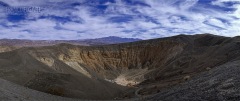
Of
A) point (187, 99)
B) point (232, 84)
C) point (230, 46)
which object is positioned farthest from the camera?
point (230, 46)

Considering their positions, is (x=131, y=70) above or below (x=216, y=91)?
below

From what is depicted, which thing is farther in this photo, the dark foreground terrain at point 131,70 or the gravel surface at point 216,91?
the dark foreground terrain at point 131,70

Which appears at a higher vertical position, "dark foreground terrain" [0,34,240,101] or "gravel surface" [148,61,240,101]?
"gravel surface" [148,61,240,101]

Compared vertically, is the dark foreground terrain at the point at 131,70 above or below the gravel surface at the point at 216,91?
below

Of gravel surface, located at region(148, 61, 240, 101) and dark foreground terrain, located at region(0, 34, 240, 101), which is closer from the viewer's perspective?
gravel surface, located at region(148, 61, 240, 101)

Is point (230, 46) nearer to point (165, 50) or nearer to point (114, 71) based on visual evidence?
point (165, 50)

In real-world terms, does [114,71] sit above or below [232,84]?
below

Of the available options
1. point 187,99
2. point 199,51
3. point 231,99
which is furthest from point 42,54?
point 231,99

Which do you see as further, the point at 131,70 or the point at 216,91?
the point at 131,70
